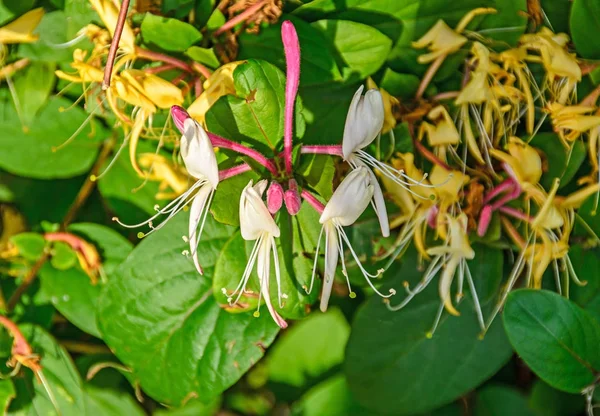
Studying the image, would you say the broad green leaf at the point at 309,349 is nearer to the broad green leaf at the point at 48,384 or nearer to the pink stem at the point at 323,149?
the broad green leaf at the point at 48,384

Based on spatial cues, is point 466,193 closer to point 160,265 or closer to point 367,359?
point 367,359

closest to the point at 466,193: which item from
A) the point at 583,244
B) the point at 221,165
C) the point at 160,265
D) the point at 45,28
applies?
the point at 583,244

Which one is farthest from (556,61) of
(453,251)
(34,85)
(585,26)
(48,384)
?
(48,384)

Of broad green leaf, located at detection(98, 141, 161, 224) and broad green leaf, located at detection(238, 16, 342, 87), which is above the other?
broad green leaf, located at detection(238, 16, 342, 87)

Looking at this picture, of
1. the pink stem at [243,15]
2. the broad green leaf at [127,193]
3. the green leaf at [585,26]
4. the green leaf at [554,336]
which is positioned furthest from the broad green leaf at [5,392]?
the green leaf at [585,26]

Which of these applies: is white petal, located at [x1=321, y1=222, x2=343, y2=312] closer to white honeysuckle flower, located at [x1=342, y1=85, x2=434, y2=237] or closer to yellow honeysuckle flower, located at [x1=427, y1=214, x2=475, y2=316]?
white honeysuckle flower, located at [x1=342, y1=85, x2=434, y2=237]

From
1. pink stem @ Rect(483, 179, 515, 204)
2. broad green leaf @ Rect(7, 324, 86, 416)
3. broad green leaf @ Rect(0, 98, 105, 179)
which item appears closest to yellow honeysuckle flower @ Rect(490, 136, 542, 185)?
pink stem @ Rect(483, 179, 515, 204)
